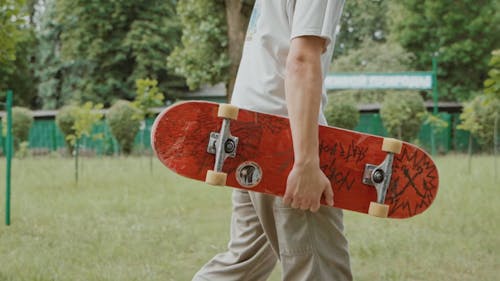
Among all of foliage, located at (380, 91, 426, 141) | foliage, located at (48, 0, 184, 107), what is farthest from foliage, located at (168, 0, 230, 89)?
foliage, located at (48, 0, 184, 107)

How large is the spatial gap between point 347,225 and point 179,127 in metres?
5.08

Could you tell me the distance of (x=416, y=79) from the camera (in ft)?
74.0

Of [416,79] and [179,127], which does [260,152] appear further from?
[416,79]

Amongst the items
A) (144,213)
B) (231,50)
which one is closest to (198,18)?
(231,50)

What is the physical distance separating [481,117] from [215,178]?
63.9 feet

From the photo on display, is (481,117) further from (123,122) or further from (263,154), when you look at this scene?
(263,154)

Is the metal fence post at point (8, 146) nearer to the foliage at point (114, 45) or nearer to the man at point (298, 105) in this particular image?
the man at point (298, 105)

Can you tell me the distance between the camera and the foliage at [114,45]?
31812mm

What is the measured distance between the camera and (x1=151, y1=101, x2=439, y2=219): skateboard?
2.15m

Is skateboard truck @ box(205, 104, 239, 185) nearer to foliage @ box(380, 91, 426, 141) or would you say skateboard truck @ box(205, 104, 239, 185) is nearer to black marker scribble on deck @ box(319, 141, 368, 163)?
black marker scribble on deck @ box(319, 141, 368, 163)

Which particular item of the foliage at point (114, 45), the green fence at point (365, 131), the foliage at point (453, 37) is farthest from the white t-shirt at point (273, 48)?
the foliage at point (453, 37)

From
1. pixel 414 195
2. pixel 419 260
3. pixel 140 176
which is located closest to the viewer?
pixel 414 195

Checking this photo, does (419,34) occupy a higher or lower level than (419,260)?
higher

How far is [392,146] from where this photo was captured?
7.28ft
